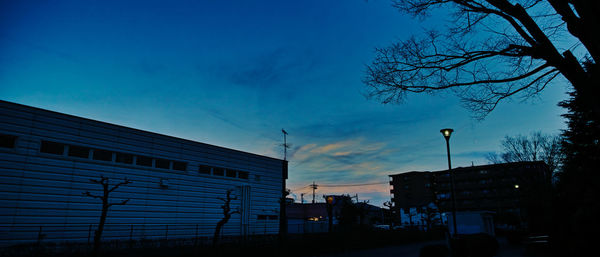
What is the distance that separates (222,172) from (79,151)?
10699mm

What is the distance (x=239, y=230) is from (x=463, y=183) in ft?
270

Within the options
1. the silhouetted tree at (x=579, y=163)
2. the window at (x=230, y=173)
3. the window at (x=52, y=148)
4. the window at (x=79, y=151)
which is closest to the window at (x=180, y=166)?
the window at (x=230, y=173)

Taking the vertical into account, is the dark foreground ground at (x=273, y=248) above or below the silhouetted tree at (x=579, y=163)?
below

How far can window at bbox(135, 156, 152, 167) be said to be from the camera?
2203cm

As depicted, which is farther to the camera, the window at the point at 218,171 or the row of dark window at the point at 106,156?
the window at the point at 218,171

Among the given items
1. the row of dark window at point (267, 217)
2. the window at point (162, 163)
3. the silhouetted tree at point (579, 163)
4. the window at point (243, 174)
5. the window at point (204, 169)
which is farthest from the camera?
the row of dark window at point (267, 217)

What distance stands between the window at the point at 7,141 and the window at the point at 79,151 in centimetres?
248

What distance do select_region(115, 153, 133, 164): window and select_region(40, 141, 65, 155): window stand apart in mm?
2986

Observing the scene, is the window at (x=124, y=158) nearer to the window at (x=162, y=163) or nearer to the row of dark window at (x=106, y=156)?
the row of dark window at (x=106, y=156)

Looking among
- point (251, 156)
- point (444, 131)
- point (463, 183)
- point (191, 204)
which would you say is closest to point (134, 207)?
point (191, 204)

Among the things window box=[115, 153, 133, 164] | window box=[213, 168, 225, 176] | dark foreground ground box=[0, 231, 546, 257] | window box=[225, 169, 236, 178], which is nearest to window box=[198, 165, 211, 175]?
window box=[213, 168, 225, 176]

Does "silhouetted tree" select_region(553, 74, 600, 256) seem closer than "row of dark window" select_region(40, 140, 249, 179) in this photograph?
Yes

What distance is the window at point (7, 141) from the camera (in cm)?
1683

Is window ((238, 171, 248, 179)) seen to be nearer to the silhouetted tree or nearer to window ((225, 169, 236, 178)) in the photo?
window ((225, 169, 236, 178))
